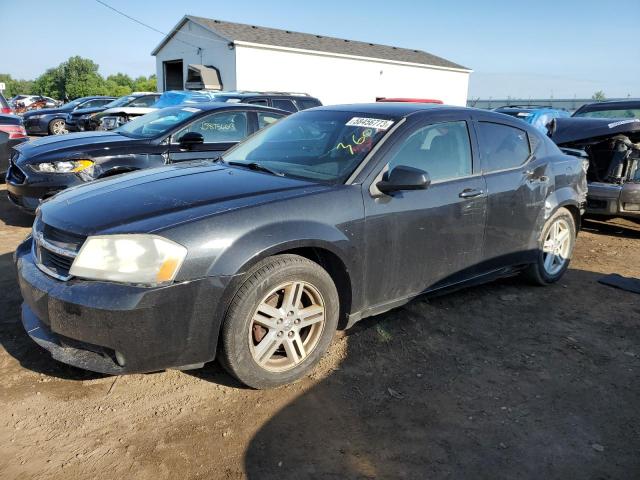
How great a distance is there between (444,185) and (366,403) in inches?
64.7

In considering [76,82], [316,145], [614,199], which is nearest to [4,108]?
[316,145]

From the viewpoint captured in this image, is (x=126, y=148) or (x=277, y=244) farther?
(x=126, y=148)

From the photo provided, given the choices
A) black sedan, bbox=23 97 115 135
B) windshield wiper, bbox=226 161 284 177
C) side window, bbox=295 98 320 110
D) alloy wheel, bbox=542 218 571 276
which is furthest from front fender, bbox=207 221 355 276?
black sedan, bbox=23 97 115 135

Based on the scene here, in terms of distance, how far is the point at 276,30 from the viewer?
2875 centimetres

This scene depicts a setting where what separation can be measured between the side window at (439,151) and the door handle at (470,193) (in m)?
0.13

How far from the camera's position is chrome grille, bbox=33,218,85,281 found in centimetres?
273

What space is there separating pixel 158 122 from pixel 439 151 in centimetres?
430

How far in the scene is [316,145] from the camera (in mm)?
3752

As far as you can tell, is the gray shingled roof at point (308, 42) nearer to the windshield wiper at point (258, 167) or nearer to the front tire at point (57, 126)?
the front tire at point (57, 126)

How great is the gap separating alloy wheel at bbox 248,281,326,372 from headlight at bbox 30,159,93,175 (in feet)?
13.1

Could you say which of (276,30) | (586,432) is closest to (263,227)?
(586,432)

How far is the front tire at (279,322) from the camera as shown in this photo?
2766 mm

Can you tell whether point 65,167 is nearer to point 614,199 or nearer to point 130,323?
point 130,323

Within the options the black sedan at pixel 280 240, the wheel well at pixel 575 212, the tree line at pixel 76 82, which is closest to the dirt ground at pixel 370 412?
the black sedan at pixel 280 240
